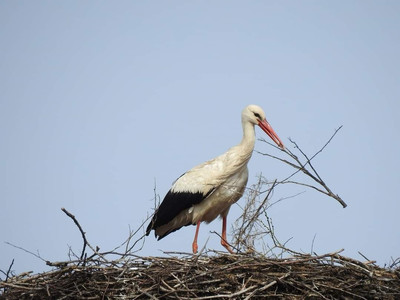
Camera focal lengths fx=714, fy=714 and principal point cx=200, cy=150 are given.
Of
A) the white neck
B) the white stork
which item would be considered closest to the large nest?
the white stork

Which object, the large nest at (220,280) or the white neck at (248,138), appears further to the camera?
the white neck at (248,138)

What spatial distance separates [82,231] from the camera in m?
5.95

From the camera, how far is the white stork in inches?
337

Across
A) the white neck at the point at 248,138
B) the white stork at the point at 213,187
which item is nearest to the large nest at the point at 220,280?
the white stork at the point at 213,187

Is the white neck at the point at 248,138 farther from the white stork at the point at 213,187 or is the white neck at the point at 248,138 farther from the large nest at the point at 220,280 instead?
the large nest at the point at 220,280

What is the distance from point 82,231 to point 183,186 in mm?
2919

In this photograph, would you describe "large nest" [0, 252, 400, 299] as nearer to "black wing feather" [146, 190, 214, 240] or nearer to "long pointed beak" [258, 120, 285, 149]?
"black wing feather" [146, 190, 214, 240]

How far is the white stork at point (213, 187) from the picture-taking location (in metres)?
8.57

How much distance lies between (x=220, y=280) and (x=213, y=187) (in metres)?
2.27

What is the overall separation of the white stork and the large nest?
191 centimetres

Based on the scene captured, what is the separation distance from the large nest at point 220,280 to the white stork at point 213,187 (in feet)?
6.27

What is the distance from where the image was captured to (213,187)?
854 centimetres

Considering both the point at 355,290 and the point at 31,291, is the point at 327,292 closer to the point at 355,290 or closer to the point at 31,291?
the point at 355,290

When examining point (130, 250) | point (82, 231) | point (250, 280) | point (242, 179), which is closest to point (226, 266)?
point (250, 280)
